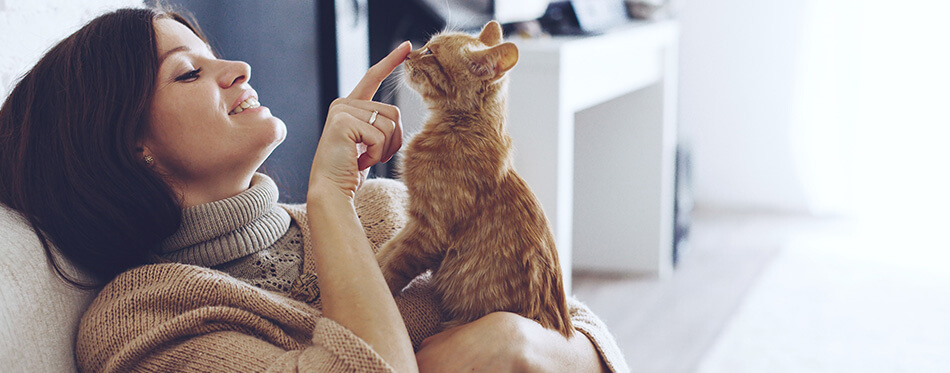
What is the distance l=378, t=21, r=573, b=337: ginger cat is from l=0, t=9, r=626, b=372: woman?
5 centimetres

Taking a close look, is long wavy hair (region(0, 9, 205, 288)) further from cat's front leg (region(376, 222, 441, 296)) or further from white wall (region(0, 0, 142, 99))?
cat's front leg (region(376, 222, 441, 296))

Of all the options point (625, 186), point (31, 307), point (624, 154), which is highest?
point (31, 307)

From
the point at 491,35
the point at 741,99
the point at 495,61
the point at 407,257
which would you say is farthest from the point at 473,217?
the point at 741,99

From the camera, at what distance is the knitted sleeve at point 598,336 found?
1106mm

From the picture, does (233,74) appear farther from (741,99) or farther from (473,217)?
(741,99)

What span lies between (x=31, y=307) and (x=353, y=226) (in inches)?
14.4

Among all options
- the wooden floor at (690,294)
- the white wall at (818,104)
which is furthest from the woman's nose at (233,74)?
the white wall at (818,104)

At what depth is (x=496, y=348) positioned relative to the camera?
944 millimetres

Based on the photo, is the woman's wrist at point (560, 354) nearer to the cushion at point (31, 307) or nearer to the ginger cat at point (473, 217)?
the ginger cat at point (473, 217)

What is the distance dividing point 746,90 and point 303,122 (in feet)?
8.63

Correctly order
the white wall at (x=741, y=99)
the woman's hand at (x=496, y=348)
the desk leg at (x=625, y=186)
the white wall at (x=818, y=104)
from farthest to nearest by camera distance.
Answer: the white wall at (x=741, y=99)
the white wall at (x=818, y=104)
the desk leg at (x=625, y=186)
the woman's hand at (x=496, y=348)

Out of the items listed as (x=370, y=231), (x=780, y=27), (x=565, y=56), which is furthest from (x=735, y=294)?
(x=370, y=231)

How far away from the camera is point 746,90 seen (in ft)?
12.8

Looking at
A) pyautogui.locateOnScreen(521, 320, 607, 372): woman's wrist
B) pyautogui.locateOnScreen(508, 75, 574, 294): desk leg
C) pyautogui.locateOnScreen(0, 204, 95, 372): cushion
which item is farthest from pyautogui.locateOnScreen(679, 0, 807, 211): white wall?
pyautogui.locateOnScreen(0, 204, 95, 372): cushion
